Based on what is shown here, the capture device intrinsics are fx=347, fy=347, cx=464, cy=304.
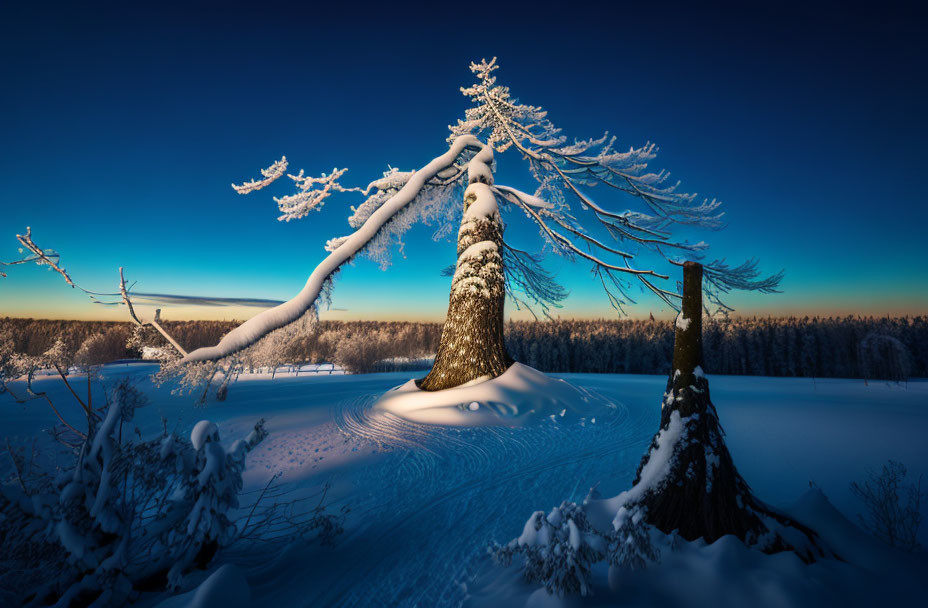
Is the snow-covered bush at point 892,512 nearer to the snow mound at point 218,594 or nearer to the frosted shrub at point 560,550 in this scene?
the frosted shrub at point 560,550

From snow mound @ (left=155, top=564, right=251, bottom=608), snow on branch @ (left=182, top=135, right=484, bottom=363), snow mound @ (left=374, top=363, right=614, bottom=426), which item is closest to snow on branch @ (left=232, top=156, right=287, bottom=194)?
snow on branch @ (left=182, top=135, right=484, bottom=363)

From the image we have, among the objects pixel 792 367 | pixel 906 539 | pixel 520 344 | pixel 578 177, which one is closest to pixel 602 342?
pixel 520 344

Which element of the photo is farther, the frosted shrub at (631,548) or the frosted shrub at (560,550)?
the frosted shrub at (631,548)

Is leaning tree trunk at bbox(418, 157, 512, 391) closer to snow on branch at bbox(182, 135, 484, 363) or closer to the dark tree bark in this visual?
the dark tree bark

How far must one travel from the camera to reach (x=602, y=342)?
4756 cm

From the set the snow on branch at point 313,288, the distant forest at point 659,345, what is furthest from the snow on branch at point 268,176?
the distant forest at point 659,345

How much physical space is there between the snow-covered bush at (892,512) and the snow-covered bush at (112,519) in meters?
4.21

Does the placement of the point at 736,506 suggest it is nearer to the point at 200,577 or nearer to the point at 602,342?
the point at 200,577

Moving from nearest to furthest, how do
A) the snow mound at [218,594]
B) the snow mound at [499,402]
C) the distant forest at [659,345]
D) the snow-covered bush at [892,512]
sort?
the snow mound at [218,594] → the snow-covered bush at [892,512] → the snow mound at [499,402] → the distant forest at [659,345]

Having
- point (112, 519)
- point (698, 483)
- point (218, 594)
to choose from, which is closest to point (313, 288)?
point (112, 519)

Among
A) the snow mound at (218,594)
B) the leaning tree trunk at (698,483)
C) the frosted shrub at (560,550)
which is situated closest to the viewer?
the snow mound at (218,594)

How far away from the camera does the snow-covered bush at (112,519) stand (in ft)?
5.24

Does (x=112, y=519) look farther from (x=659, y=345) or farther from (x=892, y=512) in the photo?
(x=659, y=345)

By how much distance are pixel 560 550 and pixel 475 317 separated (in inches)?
235
